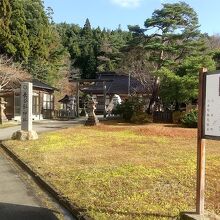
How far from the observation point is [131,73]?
131ft

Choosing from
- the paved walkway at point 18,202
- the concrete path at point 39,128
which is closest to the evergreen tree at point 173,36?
the concrete path at point 39,128

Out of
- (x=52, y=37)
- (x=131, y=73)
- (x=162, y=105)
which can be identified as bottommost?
(x=162, y=105)

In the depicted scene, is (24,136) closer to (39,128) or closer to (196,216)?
(39,128)

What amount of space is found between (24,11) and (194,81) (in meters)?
19.4

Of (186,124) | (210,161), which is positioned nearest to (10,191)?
(210,161)

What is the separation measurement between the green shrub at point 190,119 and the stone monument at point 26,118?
1007cm

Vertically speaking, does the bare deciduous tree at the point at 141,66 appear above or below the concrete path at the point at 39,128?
above

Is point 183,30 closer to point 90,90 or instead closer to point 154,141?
point 154,141

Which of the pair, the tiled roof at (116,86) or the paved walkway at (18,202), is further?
the tiled roof at (116,86)

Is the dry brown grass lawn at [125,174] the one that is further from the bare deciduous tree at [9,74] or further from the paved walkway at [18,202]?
the bare deciduous tree at [9,74]

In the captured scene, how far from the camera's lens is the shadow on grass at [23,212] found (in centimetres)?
581

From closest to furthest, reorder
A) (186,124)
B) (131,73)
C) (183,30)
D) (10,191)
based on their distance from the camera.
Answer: (10,191) → (186,124) → (183,30) → (131,73)

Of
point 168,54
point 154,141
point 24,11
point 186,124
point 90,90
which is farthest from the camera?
point 90,90

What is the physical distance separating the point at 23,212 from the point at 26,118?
33.6 ft
